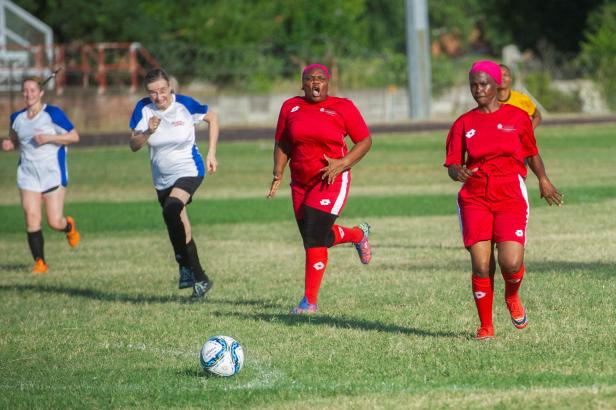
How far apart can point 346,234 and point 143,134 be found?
6.66 ft

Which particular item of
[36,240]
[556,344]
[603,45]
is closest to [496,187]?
[556,344]

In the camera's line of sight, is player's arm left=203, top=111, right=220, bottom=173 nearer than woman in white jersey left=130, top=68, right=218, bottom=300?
Yes

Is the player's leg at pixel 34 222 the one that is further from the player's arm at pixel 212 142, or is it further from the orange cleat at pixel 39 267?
the player's arm at pixel 212 142

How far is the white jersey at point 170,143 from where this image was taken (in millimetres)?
11461

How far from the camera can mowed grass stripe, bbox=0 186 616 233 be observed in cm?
1970

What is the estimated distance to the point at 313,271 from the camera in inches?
395

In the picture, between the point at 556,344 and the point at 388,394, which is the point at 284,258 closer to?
the point at 556,344

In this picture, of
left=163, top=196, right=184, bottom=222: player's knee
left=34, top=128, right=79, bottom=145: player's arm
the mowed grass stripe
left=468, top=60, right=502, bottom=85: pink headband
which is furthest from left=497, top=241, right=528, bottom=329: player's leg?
the mowed grass stripe

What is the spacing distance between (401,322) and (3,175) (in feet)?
75.4

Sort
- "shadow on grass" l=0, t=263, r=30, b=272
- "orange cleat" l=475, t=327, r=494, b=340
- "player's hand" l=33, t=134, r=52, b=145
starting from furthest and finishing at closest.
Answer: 1. "shadow on grass" l=0, t=263, r=30, b=272
2. "player's hand" l=33, t=134, r=52, b=145
3. "orange cleat" l=475, t=327, r=494, b=340

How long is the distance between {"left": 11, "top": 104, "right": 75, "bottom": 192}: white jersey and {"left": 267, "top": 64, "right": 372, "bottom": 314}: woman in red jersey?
15.0 ft

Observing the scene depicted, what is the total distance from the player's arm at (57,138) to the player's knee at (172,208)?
285 cm

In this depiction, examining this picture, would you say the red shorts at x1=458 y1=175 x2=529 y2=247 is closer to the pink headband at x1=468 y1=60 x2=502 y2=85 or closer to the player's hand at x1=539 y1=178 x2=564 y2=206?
the player's hand at x1=539 y1=178 x2=564 y2=206

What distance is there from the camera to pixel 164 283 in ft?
42.2
